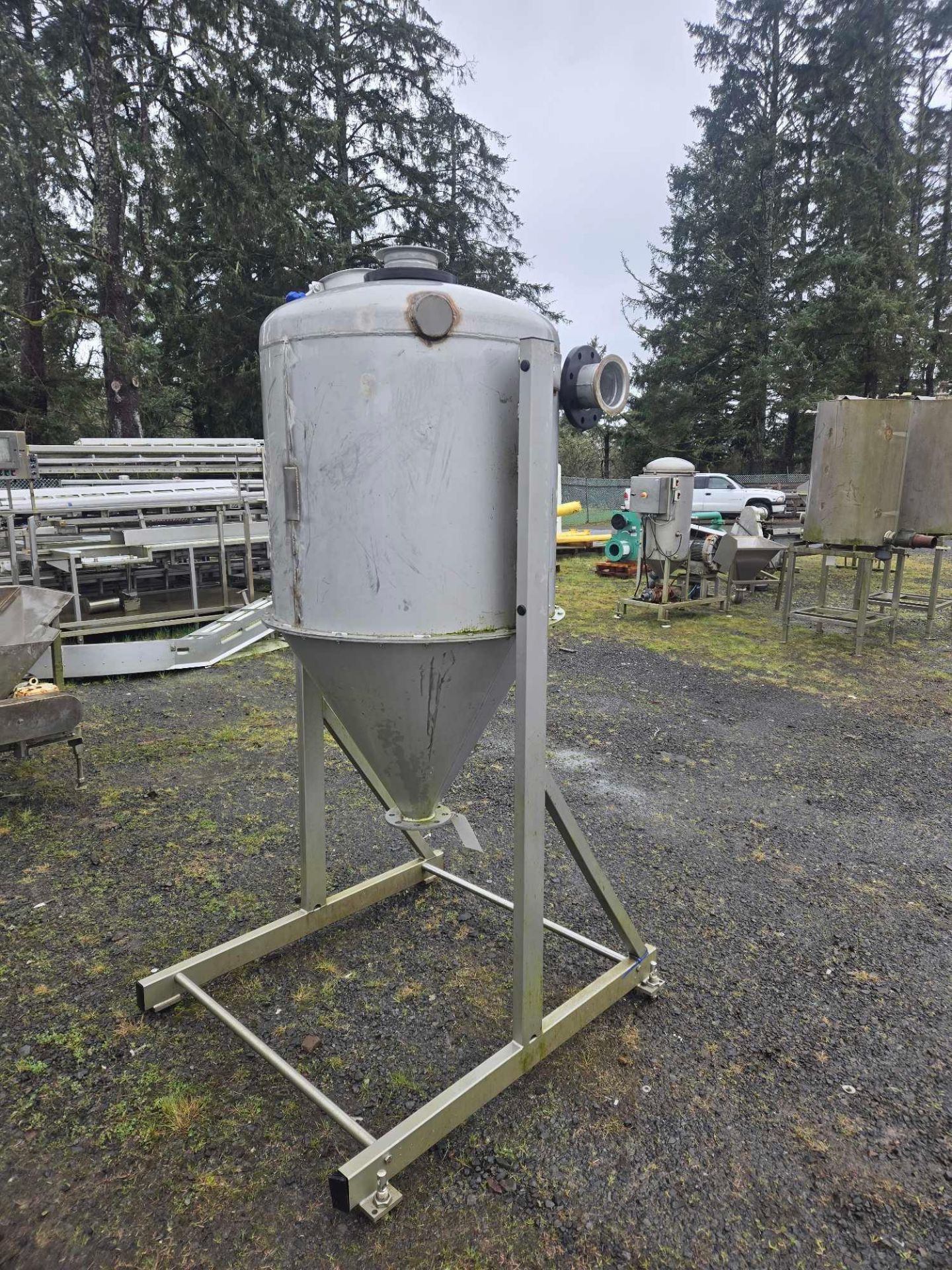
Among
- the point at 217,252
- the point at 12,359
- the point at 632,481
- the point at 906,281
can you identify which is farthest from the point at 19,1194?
the point at 906,281

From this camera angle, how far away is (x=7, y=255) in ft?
48.6

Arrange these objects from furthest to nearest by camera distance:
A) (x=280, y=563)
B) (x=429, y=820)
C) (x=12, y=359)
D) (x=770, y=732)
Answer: (x=12, y=359) < (x=770, y=732) < (x=429, y=820) < (x=280, y=563)

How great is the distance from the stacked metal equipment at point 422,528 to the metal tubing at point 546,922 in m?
0.43

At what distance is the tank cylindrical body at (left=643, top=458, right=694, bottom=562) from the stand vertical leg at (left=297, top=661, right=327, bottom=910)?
683 cm

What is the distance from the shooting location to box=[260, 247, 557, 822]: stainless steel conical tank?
1.93 m

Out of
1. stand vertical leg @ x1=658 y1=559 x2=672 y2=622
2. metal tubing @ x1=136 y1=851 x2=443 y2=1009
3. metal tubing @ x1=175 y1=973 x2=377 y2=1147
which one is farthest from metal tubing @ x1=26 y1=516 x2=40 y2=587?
stand vertical leg @ x1=658 y1=559 x2=672 y2=622

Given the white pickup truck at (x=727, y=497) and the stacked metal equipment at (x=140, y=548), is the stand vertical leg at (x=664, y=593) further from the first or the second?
the white pickup truck at (x=727, y=497)

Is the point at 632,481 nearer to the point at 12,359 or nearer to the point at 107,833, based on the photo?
the point at 107,833

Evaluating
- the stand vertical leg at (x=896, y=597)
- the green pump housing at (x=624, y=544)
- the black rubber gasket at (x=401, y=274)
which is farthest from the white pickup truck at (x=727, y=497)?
the black rubber gasket at (x=401, y=274)

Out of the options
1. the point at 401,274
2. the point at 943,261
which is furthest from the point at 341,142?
the point at 401,274

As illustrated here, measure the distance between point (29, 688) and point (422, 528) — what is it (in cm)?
374

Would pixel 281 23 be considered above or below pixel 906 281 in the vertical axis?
above

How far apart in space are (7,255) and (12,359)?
93.0 inches

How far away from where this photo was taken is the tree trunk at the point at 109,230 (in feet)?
40.3
